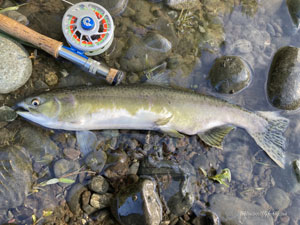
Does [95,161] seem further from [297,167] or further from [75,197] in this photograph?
[297,167]

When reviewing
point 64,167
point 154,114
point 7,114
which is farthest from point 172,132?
point 7,114

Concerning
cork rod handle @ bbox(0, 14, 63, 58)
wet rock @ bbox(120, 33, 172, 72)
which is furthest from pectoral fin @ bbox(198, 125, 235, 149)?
cork rod handle @ bbox(0, 14, 63, 58)

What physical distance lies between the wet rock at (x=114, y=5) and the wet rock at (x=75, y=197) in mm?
2746

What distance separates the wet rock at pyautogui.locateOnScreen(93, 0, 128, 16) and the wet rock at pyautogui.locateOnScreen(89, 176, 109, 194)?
2.61 metres

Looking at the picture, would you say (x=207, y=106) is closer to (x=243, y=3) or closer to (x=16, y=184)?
(x=243, y=3)

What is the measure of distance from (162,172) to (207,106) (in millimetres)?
1218

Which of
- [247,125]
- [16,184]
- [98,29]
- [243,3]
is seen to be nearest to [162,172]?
[247,125]

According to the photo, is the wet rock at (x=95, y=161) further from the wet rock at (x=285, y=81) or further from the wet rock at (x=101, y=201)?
the wet rock at (x=285, y=81)

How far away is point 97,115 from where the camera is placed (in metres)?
3.47

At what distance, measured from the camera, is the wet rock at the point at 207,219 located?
12.3ft

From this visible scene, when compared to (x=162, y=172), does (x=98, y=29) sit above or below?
above

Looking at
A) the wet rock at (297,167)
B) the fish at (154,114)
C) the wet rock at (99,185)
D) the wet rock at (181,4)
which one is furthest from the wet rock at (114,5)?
the wet rock at (297,167)

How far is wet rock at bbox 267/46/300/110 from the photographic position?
3998mm

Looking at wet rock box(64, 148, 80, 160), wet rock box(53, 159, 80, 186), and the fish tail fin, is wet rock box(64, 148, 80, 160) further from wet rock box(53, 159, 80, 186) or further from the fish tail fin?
the fish tail fin
